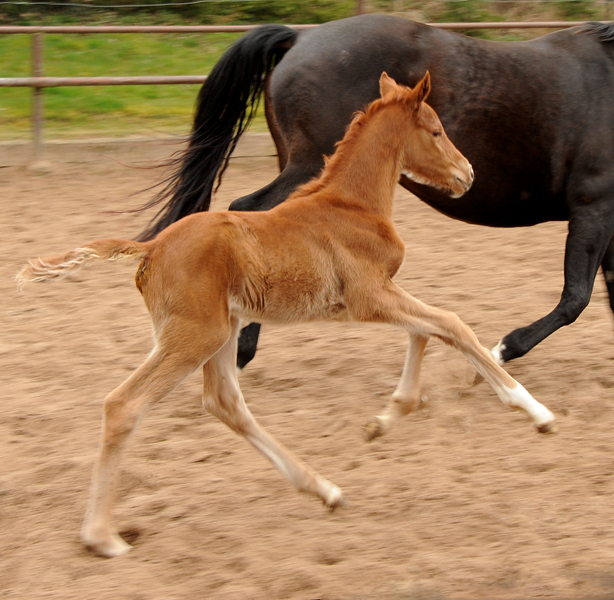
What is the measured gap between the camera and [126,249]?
2674 mm

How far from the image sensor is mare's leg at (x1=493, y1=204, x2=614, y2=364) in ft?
12.6

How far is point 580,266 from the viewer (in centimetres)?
385

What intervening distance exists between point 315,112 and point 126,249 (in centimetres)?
155

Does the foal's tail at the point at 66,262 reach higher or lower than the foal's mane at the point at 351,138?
lower

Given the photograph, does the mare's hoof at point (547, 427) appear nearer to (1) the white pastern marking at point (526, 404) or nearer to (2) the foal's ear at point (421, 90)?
(1) the white pastern marking at point (526, 404)

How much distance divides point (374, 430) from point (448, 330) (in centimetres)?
56

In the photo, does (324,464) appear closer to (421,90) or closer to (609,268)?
(421,90)

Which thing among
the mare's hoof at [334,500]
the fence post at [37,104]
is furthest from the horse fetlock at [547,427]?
the fence post at [37,104]

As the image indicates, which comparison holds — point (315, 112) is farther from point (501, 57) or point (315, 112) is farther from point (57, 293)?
point (57, 293)

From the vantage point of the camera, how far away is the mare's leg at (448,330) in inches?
113

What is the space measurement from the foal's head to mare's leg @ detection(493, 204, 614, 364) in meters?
0.95

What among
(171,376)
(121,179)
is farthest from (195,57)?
(171,376)

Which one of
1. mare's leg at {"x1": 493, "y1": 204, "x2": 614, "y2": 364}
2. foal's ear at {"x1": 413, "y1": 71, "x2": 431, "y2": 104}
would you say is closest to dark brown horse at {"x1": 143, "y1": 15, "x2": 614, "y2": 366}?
mare's leg at {"x1": 493, "y1": 204, "x2": 614, "y2": 364}

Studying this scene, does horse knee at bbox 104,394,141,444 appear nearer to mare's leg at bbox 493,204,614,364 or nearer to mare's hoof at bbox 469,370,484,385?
mare's hoof at bbox 469,370,484,385
